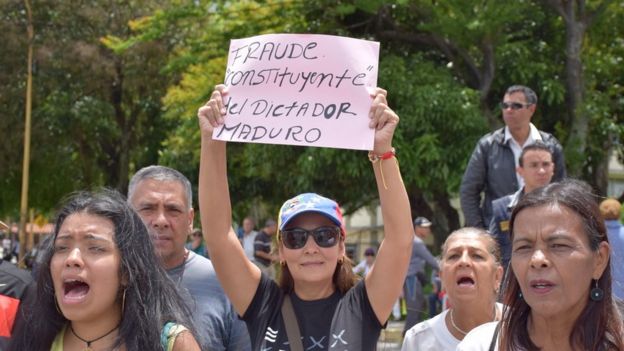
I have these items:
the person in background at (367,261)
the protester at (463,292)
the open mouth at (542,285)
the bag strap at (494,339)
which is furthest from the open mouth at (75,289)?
the person in background at (367,261)

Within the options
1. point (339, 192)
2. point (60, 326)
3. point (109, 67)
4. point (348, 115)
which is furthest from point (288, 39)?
point (109, 67)

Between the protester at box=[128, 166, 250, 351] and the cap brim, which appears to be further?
the protester at box=[128, 166, 250, 351]

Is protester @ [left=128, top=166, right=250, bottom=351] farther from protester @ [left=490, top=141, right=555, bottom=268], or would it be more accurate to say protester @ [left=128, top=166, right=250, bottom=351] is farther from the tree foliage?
the tree foliage

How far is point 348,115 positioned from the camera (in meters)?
4.13

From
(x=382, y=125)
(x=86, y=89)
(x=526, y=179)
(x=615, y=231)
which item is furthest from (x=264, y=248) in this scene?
(x=86, y=89)

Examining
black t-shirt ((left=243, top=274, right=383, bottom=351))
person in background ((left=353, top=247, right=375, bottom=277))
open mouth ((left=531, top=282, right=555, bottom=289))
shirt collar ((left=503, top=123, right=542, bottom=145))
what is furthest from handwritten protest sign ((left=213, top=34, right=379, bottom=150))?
person in background ((left=353, top=247, right=375, bottom=277))

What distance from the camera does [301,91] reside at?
4.31 m

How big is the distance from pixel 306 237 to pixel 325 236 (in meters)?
0.08

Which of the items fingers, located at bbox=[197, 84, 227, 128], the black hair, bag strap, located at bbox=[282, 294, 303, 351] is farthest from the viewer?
the black hair

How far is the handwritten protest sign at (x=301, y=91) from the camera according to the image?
4.14 metres

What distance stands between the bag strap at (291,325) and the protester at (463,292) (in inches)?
37.4

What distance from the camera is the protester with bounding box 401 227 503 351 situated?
4.86 metres

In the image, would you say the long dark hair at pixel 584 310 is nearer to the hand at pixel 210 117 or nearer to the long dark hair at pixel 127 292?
the long dark hair at pixel 127 292

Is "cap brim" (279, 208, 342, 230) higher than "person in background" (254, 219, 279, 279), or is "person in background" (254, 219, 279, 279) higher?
"person in background" (254, 219, 279, 279)
